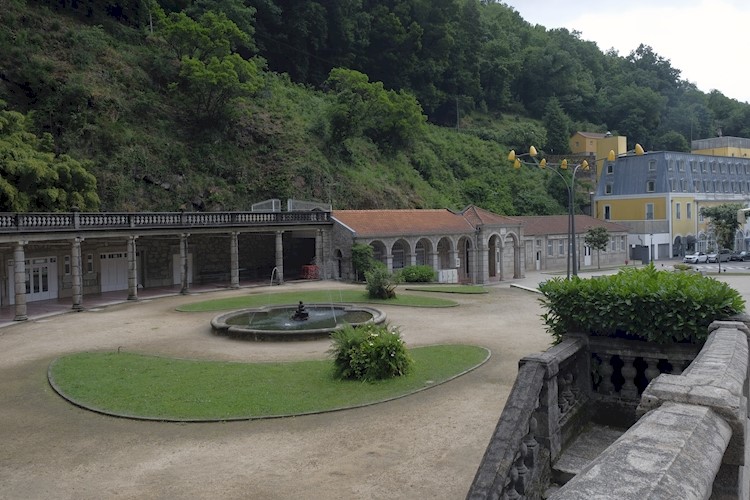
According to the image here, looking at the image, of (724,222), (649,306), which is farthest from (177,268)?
(724,222)

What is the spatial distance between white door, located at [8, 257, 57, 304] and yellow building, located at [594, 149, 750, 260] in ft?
177

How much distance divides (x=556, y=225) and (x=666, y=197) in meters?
16.7

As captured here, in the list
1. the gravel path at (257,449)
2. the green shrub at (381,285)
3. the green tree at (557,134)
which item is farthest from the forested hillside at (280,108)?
the gravel path at (257,449)

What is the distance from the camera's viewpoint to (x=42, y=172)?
30000 mm

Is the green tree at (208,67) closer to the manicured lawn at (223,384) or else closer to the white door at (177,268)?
the white door at (177,268)

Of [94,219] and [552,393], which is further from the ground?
[94,219]

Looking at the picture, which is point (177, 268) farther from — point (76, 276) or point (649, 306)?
point (649, 306)

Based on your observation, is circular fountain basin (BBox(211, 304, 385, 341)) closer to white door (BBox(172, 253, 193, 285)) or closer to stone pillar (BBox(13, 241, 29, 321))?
stone pillar (BBox(13, 241, 29, 321))

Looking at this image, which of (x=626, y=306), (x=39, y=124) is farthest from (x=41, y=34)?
(x=626, y=306)

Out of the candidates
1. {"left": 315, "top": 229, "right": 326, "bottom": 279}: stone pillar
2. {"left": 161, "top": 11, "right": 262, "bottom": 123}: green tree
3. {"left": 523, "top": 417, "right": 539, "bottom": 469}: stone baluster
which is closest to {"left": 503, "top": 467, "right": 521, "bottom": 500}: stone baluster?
{"left": 523, "top": 417, "right": 539, "bottom": 469}: stone baluster

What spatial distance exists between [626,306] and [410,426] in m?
4.84

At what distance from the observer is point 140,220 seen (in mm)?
31047

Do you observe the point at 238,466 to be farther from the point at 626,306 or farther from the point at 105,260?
the point at 105,260

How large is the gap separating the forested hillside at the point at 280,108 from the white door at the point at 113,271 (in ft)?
11.2
